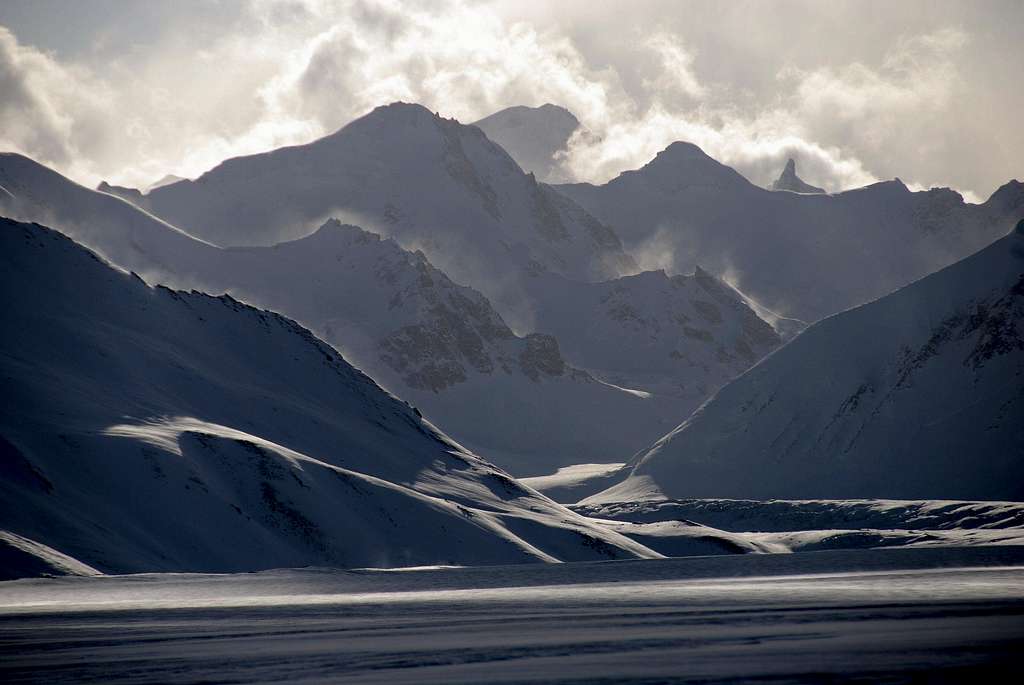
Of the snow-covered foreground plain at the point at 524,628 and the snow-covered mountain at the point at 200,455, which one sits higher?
the snow-covered mountain at the point at 200,455

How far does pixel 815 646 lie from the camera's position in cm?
4881

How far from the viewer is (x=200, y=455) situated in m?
138

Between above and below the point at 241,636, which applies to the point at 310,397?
above

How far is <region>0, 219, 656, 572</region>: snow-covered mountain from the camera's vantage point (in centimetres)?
12106

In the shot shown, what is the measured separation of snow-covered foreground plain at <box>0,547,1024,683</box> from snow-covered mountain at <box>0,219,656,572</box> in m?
19.1

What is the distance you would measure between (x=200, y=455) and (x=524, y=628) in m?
84.7

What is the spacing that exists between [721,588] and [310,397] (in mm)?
110122

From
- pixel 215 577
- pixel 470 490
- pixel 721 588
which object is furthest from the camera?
pixel 470 490

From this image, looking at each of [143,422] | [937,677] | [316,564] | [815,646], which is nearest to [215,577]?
[316,564]

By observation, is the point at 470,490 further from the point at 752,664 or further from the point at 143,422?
the point at 752,664

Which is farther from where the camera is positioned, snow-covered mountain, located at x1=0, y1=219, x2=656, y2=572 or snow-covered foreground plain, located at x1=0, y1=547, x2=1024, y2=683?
snow-covered mountain, located at x1=0, y1=219, x2=656, y2=572

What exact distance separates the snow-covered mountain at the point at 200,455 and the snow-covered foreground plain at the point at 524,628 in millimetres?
19142

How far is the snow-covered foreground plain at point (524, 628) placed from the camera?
4494 centimetres

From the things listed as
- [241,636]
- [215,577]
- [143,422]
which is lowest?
[241,636]
